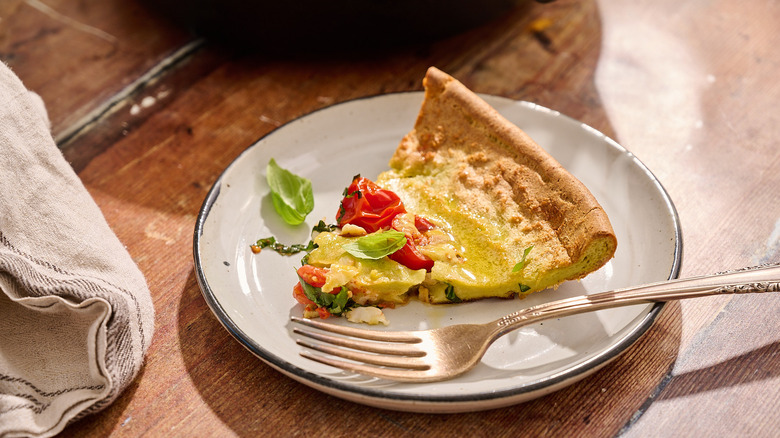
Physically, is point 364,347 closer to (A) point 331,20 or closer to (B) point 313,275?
(B) point 313,275

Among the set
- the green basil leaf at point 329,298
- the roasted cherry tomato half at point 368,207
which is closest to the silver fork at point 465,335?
the green basil leaf at point 329,298

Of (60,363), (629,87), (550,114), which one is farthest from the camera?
(629,87)

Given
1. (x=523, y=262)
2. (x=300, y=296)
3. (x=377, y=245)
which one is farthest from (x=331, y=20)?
(x=523, y=262)

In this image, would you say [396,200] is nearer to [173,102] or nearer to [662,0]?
[173,102]

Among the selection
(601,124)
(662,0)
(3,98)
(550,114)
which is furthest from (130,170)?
(662,0)

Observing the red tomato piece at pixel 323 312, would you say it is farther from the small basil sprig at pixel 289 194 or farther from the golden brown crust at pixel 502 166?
the golden brown crust at pixel 502 166
